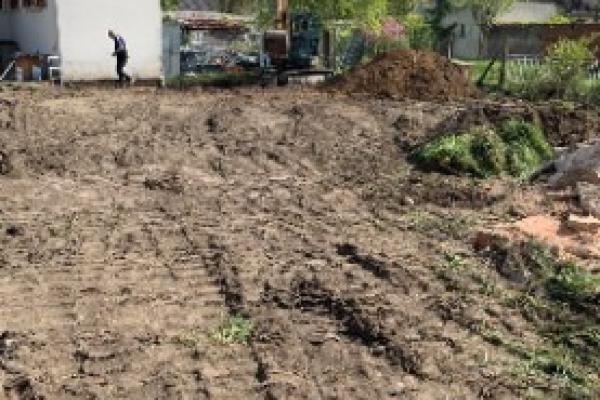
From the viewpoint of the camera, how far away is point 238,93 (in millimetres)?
20328

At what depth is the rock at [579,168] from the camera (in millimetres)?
12273

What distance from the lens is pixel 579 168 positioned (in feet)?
41.1

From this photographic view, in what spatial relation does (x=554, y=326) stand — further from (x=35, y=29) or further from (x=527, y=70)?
(x=35, y=29)

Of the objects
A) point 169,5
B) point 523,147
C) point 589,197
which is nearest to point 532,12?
point 169,5

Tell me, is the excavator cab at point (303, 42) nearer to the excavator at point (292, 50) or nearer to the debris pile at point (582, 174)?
the excavator at point (292, 50)

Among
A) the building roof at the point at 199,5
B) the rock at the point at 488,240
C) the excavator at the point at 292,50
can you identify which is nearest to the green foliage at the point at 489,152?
the rock at the point at 488,240

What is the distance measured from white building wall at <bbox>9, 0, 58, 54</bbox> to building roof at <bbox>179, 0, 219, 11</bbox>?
62.8 ft

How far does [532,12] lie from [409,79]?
29.6 m

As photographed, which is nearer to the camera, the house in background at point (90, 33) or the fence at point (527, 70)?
the house in background at point (90, 33)

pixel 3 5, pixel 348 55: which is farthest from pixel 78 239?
pixel 348 55

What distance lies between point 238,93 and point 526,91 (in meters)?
7.19

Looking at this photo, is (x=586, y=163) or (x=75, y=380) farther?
(x=586, y=163)

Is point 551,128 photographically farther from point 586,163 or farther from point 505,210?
point 505,210

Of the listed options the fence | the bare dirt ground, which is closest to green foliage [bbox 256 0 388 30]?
the fence
